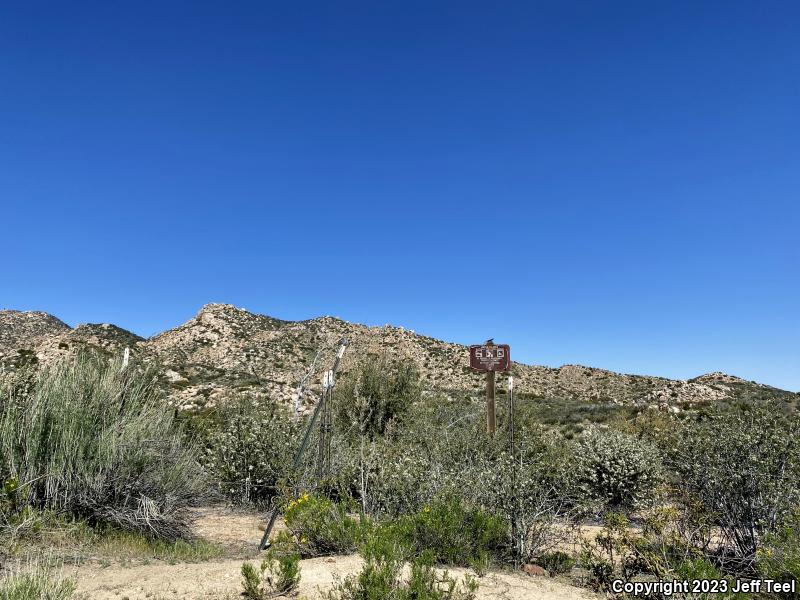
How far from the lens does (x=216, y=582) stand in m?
5.30

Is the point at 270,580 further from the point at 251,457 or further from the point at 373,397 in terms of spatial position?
the point at 373,397

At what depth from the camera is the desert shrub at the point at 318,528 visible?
21.3 ft

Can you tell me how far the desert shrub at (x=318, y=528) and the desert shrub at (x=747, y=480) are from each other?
434 centimetres

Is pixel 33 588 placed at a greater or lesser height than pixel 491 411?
lesser

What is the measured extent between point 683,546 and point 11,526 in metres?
7.55

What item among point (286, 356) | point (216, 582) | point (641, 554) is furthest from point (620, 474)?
point (286, 356)

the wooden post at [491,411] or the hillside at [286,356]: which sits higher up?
the hillside at [286,356]

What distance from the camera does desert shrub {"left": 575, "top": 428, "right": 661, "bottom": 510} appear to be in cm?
1087

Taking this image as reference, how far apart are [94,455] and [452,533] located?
4.63 metres

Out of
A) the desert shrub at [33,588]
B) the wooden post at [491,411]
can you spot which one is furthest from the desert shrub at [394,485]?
the wooden post at [491,411]

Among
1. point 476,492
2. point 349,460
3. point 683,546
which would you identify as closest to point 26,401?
point 349,460

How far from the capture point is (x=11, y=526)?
5777mm

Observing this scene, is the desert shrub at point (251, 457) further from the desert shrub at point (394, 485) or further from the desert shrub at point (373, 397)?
the desert shrub at point (373, 397)

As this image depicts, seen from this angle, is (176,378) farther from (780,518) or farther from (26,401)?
(780,518)
